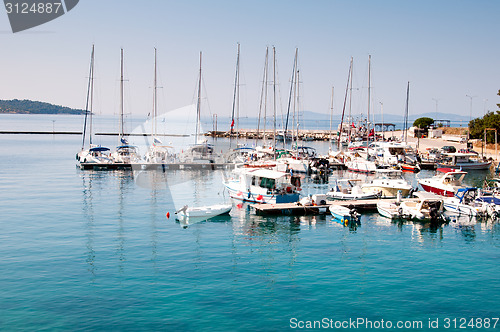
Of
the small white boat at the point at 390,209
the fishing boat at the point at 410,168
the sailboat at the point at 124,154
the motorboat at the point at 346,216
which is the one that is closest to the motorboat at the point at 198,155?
the sailboat at the point at 124,154

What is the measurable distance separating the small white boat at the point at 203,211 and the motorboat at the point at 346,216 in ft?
27.5

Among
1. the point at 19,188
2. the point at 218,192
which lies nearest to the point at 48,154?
the point at 19,188

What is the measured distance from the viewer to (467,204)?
39.9 m

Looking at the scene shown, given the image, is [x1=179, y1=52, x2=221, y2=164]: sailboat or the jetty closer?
the jetty

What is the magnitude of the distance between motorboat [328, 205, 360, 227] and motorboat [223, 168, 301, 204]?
15.0 feet

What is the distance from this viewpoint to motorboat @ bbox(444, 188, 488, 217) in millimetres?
38719

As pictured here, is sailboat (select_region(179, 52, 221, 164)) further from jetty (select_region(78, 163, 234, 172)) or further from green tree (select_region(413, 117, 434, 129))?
green tree (select_region(413, 117, 434, 129))

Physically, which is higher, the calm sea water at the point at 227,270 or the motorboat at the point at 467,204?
the motorboat at the point at 467,204

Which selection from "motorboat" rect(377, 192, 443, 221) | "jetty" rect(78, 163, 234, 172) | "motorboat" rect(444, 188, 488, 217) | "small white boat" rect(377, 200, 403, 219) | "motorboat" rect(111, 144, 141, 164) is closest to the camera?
"motorboat" rect(377, 192, 443, 221)

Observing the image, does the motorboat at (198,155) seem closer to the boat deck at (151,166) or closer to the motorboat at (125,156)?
the boat deck at (151,166)

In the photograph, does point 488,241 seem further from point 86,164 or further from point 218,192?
point 86,164

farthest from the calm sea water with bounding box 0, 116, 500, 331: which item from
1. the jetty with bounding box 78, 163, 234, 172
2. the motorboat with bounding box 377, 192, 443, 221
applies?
the jetty with bounding box 78, 163, 234, 172

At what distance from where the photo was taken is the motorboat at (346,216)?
36.8 m

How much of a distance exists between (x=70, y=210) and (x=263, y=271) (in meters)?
21.8
